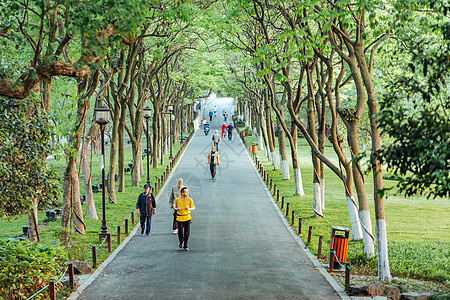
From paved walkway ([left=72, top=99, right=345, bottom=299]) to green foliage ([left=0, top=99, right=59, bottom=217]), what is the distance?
2341 mm

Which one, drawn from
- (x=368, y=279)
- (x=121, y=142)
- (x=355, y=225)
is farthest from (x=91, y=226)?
(x=368, y=279)

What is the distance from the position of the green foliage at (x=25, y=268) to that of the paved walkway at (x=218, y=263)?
74 cm

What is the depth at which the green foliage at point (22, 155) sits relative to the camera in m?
11.1

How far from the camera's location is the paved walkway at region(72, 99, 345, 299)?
10594 millimetres

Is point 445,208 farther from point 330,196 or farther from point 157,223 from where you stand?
point 157,223

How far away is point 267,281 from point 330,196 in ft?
59.7

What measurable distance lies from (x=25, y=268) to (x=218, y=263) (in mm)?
4782

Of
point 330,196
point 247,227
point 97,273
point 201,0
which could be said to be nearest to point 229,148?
point 330,196

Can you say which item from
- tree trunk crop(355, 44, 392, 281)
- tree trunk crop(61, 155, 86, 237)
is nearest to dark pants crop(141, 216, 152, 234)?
tree trunk crop(61, 155, 86, 237)

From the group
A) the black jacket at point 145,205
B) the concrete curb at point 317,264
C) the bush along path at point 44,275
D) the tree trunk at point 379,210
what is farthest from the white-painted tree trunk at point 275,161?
the tree trunk at point 379,210

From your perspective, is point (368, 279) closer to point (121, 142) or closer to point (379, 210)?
point (379, 210)

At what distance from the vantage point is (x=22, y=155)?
39.0 feet

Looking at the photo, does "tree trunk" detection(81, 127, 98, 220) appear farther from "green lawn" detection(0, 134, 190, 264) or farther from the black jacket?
A: the black jacket

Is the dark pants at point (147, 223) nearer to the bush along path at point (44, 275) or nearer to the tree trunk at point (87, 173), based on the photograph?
the tree trunk at point (87, 173)
